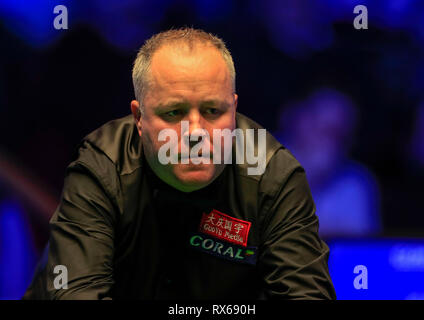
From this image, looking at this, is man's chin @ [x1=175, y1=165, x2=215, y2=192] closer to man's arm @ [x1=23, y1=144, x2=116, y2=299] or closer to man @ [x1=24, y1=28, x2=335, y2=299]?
man @ [x1=24, y1=28, x2=335, y2=299]

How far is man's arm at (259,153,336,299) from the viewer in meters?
1.98

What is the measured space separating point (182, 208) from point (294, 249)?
1.42 feet

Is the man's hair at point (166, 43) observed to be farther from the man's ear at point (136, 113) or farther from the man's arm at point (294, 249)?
the man's arm at point (294, 249)

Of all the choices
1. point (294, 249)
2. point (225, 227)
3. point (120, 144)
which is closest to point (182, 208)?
point (225, 227)

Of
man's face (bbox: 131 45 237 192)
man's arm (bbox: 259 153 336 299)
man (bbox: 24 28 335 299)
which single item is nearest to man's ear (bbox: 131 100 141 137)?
man (bbox: 24 28 335 299)

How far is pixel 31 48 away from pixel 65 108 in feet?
1.20

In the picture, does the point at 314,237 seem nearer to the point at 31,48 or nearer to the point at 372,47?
the point at 372,47

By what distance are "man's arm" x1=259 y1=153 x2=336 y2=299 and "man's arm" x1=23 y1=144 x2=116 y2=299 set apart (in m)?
0.52

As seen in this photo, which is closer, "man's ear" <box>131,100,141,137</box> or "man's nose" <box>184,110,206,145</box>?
"man's nose" <box>184,110,206,145</box>

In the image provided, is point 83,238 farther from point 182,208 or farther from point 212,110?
point 212,110

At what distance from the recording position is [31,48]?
11.3ft

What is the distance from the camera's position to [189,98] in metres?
2.00

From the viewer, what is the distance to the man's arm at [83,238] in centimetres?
190

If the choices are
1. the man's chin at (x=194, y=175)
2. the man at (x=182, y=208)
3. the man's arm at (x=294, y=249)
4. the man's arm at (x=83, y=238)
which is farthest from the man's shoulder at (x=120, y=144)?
the man's arm at (x=294, y=249)
